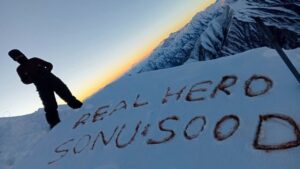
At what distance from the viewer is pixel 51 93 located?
6250 millimetres

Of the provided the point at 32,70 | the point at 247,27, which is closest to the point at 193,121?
the point at 32,70

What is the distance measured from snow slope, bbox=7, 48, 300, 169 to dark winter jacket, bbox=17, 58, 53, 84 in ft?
6.45

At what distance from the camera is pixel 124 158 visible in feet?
9.96

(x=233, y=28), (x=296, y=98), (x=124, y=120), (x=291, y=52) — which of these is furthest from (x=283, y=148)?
(x=233, y=28)

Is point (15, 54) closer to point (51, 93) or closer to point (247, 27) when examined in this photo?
point (51, 93)

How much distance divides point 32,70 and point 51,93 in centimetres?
53

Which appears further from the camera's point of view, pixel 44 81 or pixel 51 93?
pixel 51 93

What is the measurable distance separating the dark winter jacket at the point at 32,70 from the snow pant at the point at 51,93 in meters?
0.08

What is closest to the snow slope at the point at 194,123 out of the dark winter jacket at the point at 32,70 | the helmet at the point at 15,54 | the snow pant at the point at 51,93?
the snow pant at the point at 51,93

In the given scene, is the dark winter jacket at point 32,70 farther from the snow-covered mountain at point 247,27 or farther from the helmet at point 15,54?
the snow-covered mountain at point 247,27

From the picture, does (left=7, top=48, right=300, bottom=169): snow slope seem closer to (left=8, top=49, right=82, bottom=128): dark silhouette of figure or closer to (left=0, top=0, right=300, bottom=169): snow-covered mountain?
(left=0, top=0, right=300, bottom=169): snow-covered mountain

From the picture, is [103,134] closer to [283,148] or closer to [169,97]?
[169,97]

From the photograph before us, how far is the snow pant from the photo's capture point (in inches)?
241

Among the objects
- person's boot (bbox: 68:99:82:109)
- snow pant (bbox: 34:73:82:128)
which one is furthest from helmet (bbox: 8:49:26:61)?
person's boot (bbox: 68:99:82:109)
